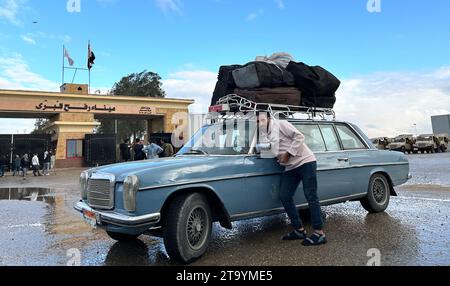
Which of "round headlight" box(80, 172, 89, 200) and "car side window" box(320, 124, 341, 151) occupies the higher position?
"car side window" box(320, 124, 341, 151)

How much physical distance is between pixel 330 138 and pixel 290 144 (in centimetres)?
150

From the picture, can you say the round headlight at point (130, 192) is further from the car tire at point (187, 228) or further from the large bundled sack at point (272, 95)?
the large bundled sack at point (272, 95)

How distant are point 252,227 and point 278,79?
2.35 meters

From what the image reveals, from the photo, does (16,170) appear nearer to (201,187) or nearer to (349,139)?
Result: (349,139)

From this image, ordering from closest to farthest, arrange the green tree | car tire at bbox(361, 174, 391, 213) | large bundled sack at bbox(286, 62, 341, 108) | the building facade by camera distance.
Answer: large bundled sack at bbox(286, 62, 341, 108) → car tire at bbox(361, 174, 391, 213) → the building facade → the green tree

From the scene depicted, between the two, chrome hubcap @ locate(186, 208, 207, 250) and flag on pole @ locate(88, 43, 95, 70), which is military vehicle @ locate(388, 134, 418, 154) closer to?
flag on pole @ locate(88, 43, 95, 70)

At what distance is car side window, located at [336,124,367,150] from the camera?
20.5ft

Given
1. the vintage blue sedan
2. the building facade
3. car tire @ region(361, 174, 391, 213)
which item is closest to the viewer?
the vintage blue sedan

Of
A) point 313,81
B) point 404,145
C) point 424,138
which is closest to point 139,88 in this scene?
point 404,145

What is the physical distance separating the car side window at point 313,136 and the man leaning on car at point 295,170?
84cm

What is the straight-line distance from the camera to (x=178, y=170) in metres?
4.08

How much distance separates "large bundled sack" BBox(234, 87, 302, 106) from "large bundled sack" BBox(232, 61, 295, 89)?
0.28 ft

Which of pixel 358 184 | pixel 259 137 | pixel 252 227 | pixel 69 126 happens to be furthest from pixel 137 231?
pixel 69 126

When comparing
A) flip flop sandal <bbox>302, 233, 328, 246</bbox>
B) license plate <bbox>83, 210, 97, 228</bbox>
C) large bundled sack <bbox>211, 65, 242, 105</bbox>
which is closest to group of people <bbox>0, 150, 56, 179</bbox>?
large bundled sack <bbox>211, 65, 242, 105</bbox>
